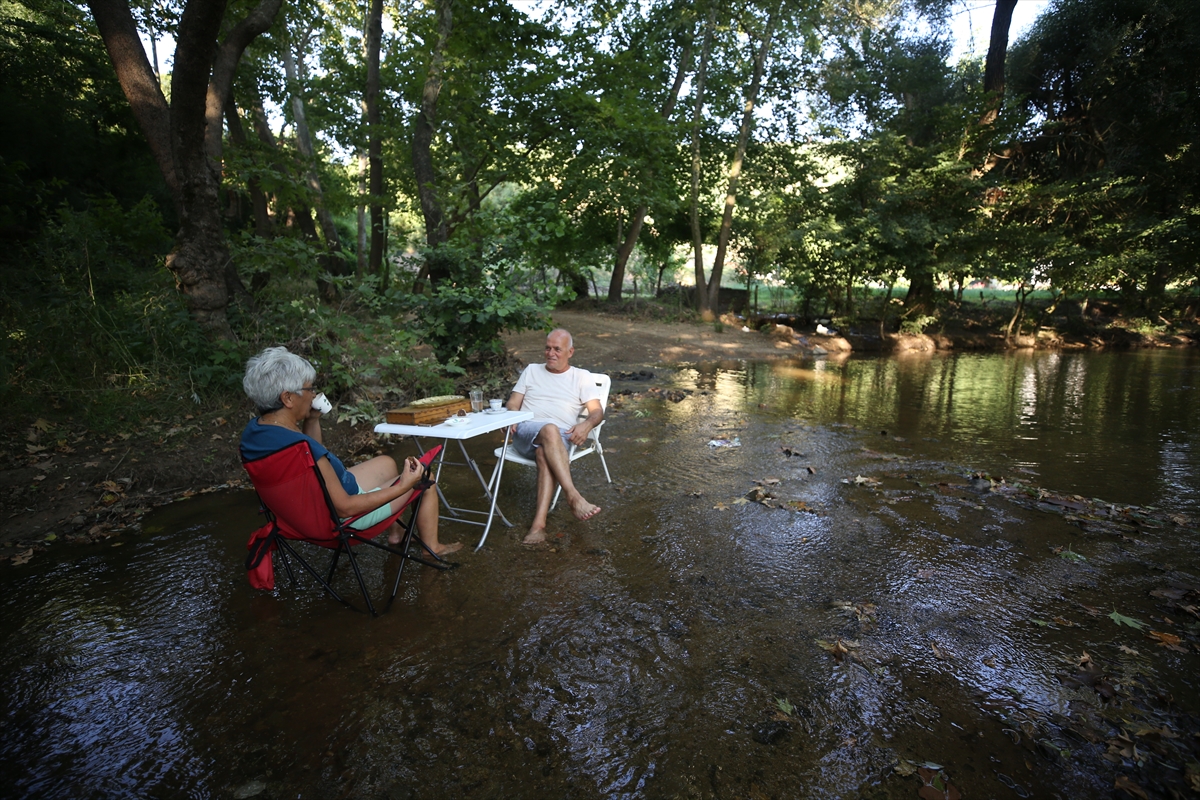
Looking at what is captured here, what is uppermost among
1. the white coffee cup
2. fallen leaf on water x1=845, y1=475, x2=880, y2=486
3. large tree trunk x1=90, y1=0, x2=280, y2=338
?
large tree trunk x1=90, y1=0, x2=280, y2=338

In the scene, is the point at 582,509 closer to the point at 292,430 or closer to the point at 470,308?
the point at 292,430

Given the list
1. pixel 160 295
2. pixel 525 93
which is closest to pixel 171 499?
pixel 160 295

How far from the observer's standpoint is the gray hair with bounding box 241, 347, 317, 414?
3.07m

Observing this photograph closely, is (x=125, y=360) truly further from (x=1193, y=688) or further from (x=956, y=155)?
(x=956, y=155)

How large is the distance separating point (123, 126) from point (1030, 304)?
2865cm

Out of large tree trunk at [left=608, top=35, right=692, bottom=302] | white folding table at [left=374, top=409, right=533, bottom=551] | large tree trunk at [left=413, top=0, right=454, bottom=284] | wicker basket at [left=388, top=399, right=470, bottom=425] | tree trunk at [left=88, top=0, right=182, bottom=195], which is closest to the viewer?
white folding table at [left=374, top=409, right=533, bottom=551]

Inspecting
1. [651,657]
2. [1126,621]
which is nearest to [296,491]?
[651,657]

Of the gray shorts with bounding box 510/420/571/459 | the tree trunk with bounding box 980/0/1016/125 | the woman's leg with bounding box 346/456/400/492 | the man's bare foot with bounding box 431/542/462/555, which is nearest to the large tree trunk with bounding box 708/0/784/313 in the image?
the tree trunk with bounding box 980/0/1016/125

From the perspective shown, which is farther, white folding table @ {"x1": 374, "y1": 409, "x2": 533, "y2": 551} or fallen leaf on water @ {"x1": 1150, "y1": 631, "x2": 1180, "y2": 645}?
white folding table @ {"x1": 374, "y1": 409, "x2": 533, "y2": 551}

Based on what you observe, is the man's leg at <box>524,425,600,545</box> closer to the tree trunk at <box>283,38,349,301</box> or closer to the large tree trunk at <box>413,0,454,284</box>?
the large tree trunk at <box>413,0,454,284</box>

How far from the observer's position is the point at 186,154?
21.8ft

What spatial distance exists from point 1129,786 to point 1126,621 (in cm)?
141

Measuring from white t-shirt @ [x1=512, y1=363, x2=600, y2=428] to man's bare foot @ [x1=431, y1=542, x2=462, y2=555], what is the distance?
1.21m

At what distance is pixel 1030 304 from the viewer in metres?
24.2
